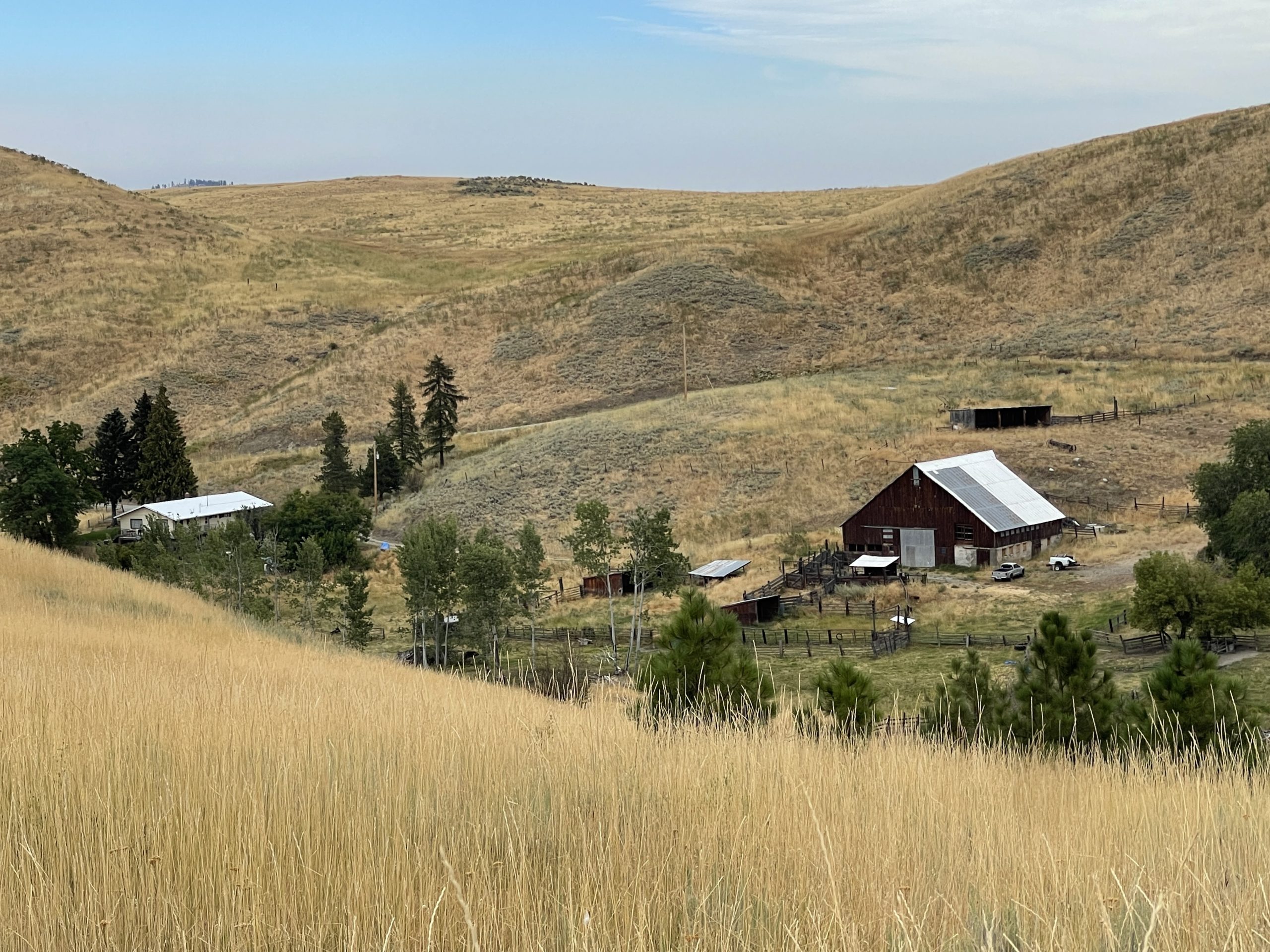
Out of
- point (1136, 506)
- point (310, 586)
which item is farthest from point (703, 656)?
point (1136, 506)

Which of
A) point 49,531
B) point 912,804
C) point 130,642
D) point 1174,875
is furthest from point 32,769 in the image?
point 49,531

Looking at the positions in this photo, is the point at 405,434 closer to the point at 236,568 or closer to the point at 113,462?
the point at 113,462

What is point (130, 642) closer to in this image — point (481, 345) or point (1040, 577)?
point (1040, 577)

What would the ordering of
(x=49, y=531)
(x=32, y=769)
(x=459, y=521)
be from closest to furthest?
(x=32, y=769) < (x=49, y=531) < (x=459, y=521)

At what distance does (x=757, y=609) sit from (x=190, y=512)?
3051cm

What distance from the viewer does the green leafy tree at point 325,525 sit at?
5447 cm

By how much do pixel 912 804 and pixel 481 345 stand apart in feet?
285

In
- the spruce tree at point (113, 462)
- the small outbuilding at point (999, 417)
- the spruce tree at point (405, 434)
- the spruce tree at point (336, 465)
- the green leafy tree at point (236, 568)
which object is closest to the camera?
the green leafy tree at point (236, 568)

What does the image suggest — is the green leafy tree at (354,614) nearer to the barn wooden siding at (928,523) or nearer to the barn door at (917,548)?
the barn wooden siding at (928,523)

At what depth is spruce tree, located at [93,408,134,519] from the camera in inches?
2498

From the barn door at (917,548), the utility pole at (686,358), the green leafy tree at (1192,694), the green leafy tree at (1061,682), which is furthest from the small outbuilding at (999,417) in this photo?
the green leafy tree at (1192,694)

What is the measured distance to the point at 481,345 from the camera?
9044cm

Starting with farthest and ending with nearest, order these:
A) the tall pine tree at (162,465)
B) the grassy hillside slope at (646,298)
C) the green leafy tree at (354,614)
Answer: the grassy hillside slope at (646,298), the tall pine tree at (162,465), the green leafy tree at (354,614)

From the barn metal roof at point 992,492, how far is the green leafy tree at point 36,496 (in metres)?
34.3
